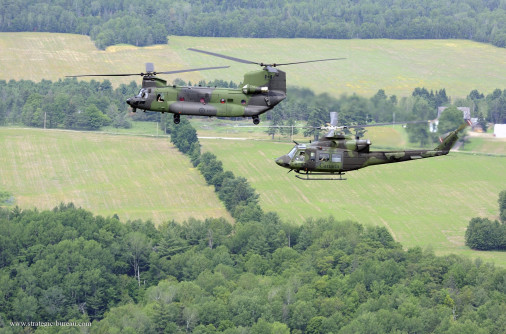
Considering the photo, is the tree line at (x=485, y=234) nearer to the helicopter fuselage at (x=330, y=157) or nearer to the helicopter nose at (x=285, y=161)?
the helicopter fuselage at (x=330, y=157)

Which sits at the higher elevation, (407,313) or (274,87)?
(274,87)

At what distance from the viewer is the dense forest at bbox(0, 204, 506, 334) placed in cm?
15388

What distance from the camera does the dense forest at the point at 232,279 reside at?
505 ft

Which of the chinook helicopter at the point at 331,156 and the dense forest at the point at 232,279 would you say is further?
the dense forest at the point at 232,279

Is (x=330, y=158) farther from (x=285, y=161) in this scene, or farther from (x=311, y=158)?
(x=285, y=161)

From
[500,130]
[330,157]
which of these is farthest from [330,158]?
[500,130]

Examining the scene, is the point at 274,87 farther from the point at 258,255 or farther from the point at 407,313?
the point at 258,255

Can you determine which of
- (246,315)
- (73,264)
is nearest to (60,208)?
(73,264)

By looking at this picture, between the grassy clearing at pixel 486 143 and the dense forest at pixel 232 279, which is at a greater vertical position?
the grassy clearing at pixel 486 143

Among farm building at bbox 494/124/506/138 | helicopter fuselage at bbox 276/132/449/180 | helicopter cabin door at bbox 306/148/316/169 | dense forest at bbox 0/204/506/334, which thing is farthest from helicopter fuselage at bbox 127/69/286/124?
farm building at bbox 494/124/506/138

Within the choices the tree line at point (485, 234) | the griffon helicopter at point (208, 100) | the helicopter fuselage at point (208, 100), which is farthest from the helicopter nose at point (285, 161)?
the tree line at point (485, 234)

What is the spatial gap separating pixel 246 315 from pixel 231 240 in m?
37.5

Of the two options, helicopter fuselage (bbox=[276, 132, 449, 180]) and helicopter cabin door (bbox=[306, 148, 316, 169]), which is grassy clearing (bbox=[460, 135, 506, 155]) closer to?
helicopter fuselage (bbox=[276, 132, 449, 180])

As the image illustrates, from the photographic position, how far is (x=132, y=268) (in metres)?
183
